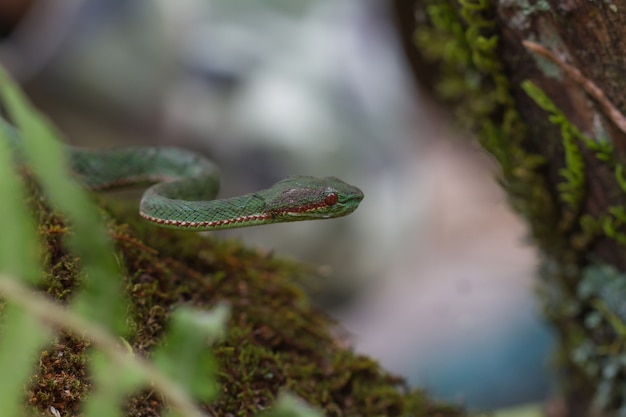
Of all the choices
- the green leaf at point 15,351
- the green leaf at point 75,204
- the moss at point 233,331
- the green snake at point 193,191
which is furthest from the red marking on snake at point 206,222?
the green leaf at point 15,351

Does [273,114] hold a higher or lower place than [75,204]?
higher

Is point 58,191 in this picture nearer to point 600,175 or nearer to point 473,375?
point 600,175

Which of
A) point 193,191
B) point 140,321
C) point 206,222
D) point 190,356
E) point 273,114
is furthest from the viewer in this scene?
point 273,114

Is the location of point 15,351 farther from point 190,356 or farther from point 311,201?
point 311,201

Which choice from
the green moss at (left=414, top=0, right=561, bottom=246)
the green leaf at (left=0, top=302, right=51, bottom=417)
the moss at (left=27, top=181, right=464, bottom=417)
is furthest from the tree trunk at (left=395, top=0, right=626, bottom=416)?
the green leaf at (left=0, top=302, right=51, bottom=417)

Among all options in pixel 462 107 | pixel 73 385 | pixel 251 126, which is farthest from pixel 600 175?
pixel 251 126

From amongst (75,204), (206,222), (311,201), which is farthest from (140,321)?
(75,204)

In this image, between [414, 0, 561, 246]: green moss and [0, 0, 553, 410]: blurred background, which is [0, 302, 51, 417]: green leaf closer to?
[414, 0, 561, 246]: green moss

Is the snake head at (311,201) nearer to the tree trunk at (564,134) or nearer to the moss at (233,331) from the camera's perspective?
the moss at (233,331)
